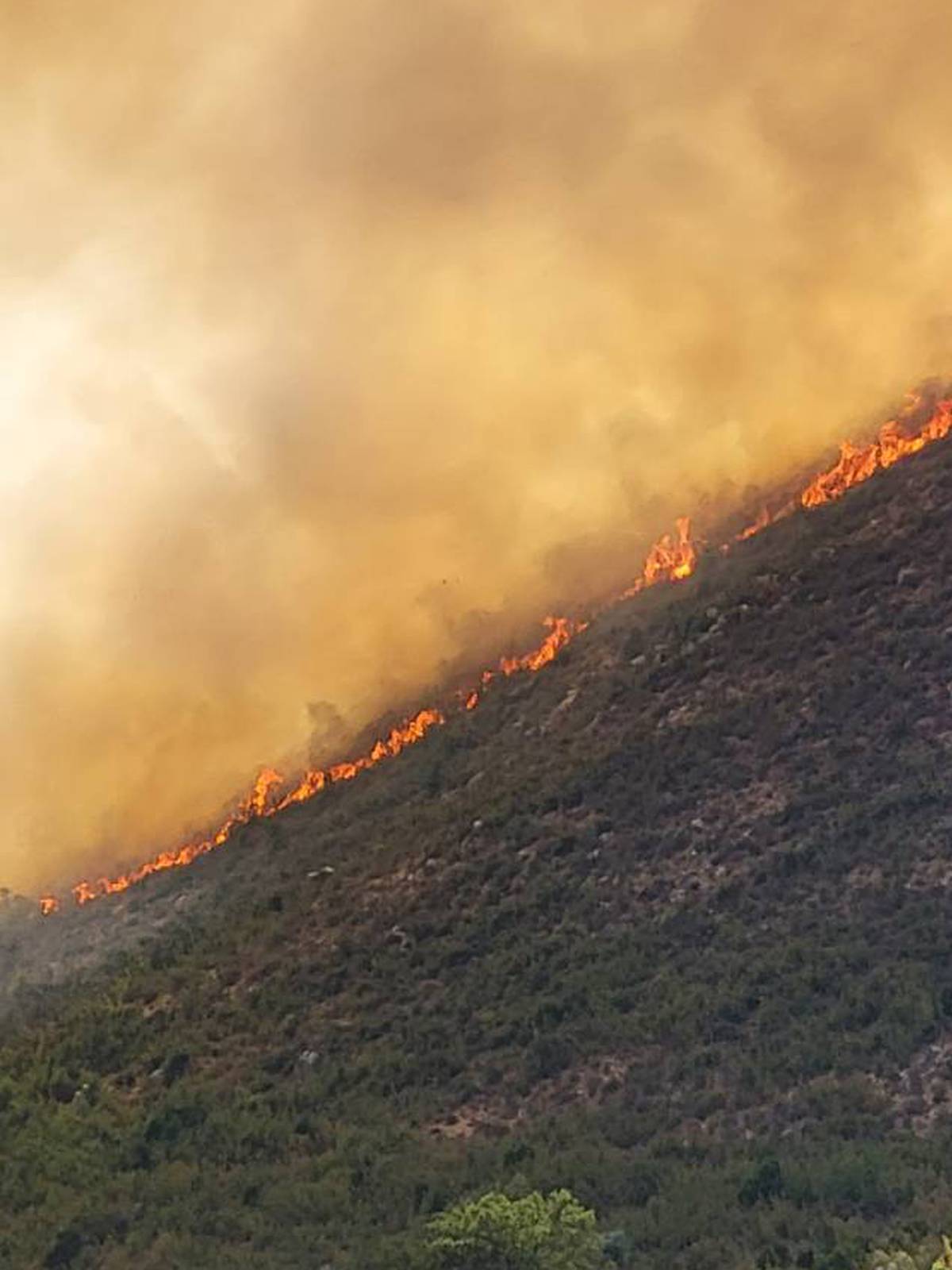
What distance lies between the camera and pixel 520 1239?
32844mm

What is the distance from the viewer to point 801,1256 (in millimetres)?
32781

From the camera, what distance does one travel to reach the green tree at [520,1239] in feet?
108

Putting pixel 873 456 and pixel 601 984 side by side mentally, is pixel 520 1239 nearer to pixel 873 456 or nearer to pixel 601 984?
pixel 601 984

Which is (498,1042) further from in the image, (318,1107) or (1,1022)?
(1,1022)

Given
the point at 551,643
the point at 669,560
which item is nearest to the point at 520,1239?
the point at 551,643

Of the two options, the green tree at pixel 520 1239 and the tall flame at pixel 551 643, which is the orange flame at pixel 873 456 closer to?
the tall flame at pixel 551 643

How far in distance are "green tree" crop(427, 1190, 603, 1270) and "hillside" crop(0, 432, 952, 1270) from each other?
2823 mm

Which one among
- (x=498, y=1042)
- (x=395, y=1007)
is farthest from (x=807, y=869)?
(x=395, y=1007)

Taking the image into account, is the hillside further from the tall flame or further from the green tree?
the tall flame

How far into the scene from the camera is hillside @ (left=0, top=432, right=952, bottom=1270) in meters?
41.0

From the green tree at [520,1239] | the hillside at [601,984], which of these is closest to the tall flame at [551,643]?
the hillside at [601,984]

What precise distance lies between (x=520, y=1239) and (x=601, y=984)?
65.3 feet

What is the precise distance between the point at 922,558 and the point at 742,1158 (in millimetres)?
37238

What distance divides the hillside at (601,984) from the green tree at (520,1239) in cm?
282
